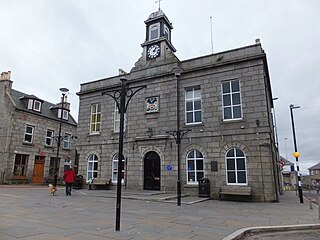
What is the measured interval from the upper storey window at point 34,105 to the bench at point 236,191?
71.5 feet

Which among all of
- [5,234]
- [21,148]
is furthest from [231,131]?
[21,148]

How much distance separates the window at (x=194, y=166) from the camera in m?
15.6

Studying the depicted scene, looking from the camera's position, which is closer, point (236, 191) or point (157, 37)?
point (236, 191)

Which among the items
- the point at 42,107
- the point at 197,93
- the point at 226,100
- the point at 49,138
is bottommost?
the point at 49,138

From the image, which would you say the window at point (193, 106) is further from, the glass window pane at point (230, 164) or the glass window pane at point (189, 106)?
the glass window pane at point (230, 164)

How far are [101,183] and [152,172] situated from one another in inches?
159

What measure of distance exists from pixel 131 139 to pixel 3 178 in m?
13.8

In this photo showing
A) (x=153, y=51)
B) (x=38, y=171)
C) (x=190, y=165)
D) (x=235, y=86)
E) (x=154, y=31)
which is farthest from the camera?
(x=38, y=171)

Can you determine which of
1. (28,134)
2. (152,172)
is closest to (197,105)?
(152,172)

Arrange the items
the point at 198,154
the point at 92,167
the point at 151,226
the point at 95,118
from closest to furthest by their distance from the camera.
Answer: the point at 151,226
the point at 198,154
the point at 92,167
the point at 95,118

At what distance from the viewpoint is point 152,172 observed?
17.2 meters

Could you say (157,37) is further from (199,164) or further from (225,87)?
(199,164)

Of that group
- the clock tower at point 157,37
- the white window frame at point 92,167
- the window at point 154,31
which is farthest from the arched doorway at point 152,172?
the window at point 154,31

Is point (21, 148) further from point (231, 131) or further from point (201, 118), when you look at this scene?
point (231, 131)
